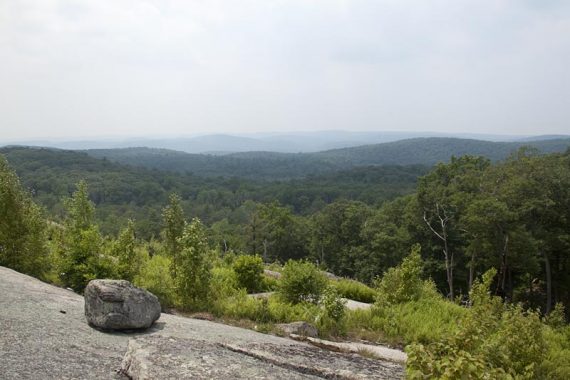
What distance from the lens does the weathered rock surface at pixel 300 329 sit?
1034cm

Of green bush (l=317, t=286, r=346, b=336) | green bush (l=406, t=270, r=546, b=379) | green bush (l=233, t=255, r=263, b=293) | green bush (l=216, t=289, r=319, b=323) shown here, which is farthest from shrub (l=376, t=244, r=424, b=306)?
green bush (l=233, t=255, r=263, b=293)

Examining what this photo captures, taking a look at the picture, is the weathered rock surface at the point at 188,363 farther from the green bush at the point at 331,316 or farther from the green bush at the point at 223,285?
the green bush at the point at 223,285

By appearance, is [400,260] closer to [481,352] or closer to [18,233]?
[18,233]

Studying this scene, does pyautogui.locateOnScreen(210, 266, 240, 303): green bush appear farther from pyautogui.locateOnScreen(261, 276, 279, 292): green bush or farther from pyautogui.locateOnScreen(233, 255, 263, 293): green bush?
pyautogui.locateOnScreen(261, 276, 279, 292): green bush

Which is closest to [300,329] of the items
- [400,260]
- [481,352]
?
[481,352]

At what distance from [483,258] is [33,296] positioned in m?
33.6

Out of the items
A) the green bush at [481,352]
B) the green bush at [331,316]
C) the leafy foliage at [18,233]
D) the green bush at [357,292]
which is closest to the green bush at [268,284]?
the green bush at [357,292]

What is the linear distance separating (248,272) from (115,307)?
727 cm

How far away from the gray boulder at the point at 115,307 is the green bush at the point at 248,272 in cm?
661

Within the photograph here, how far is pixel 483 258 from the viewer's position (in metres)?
34.7

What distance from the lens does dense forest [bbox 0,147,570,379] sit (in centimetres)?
989

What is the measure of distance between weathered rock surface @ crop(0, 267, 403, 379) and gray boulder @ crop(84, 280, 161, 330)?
206 millimetres

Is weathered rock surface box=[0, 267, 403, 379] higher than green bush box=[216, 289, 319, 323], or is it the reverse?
weathered rock surface box=[0, 267, 403, 379]

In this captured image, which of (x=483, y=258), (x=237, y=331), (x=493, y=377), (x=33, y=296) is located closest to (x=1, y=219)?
(x=33, y=296)
